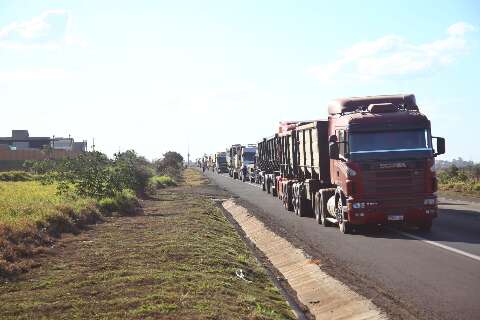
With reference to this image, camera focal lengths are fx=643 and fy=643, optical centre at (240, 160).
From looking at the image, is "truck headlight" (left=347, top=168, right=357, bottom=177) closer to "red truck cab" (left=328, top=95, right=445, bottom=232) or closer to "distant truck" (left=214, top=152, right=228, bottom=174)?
"red truck cab" (left=328, top=95, right=445, bottom=232)

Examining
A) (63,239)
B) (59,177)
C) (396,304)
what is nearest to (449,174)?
(59,177)

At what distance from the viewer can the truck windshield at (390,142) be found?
55.0 ft

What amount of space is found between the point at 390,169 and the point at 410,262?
178 inches

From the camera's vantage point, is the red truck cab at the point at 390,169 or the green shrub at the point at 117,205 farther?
the green shrub at the point at 117,205

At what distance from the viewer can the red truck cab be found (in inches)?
653

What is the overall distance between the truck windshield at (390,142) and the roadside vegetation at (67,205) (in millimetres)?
8305

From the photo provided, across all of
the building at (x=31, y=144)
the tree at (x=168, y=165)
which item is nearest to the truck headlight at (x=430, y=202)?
the tree at (x=168, y=165)

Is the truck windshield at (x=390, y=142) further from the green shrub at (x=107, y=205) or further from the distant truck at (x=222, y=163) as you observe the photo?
the distant truck at (x=222, y=163)

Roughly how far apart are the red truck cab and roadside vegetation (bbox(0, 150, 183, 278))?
26.0 ft

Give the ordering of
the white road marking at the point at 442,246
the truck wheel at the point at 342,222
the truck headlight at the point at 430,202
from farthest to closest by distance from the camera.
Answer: the truck wheel at the point at 342,222 → the truck headlight at the point at 430,202 → the white road marking at the point at 442,246

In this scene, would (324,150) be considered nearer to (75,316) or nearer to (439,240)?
(439,240)

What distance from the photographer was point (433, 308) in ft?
28.6

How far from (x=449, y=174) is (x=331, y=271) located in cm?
4022

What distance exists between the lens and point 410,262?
12422 millimetres
